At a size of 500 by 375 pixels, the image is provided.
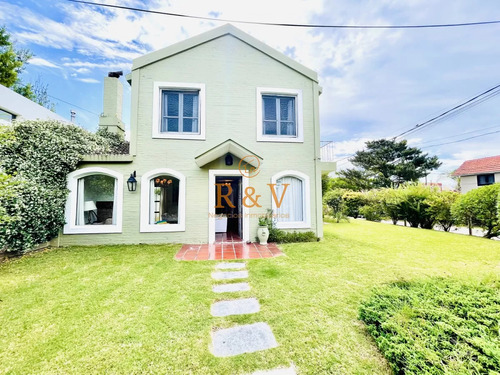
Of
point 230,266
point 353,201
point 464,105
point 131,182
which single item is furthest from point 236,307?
point 464,105

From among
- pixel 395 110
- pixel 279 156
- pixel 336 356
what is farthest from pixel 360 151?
pixel 336 356

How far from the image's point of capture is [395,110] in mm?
24781

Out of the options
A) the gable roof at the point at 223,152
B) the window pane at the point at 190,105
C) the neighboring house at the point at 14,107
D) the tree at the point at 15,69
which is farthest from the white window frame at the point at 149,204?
the tree at the point at 15,69

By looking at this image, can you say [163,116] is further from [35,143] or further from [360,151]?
[360,151]

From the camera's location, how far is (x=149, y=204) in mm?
7848

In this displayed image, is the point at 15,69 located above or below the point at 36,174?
above

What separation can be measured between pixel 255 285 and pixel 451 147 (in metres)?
42.0

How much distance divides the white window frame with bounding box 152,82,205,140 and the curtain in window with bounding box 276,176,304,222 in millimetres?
→ 4012

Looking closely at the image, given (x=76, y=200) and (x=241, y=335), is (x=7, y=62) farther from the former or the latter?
(x=241, y=335)

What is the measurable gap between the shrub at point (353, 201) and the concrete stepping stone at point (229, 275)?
17.3m

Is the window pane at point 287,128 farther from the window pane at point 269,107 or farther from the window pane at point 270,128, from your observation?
the window pane at point 269,107

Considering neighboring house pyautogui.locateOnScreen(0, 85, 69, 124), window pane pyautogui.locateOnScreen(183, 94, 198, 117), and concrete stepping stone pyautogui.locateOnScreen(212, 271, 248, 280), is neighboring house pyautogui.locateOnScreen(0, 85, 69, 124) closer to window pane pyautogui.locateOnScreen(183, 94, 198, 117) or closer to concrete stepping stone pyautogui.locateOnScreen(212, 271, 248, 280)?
window pane pyautogui.locateOnScreen(183, 94, 198, 117)

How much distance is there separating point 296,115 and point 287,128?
72 centimetres

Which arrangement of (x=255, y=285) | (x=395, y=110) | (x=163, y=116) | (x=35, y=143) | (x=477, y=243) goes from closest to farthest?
(x=255, y=285) < (x=35, y=143) < (x=163, y=116) < (x=477, y=243) < (x=395, y=110)
